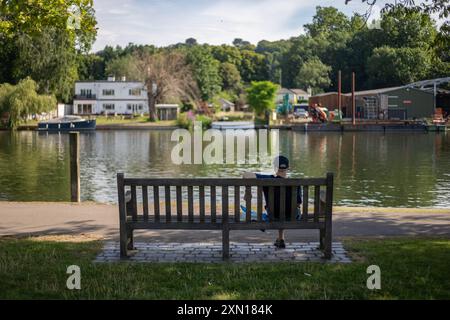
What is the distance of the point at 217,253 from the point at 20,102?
206ft

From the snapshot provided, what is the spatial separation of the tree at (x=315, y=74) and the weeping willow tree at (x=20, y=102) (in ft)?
184

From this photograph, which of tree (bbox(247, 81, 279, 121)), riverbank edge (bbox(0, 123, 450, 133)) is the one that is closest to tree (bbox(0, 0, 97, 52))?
riverbank edge (bbox(0, 123, 450, 133))

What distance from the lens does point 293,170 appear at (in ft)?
99.1

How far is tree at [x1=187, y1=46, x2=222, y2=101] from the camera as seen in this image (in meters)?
109

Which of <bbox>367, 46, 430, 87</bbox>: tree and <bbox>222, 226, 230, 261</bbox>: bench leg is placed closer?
<bbox>222, 226, 230, 261</bbox>: bench leg

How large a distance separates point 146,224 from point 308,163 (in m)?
26.5

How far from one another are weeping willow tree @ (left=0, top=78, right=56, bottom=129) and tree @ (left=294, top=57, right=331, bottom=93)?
56.1m

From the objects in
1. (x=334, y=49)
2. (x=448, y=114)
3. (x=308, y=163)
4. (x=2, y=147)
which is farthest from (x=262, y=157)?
(x=334, y=49)

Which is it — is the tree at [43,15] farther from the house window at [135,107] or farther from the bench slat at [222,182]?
the house window at [135,107]

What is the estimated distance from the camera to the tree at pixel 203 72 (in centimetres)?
10894

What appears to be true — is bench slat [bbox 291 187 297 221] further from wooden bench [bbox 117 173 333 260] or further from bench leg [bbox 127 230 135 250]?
bench leg [bbox 127 230 135 250]

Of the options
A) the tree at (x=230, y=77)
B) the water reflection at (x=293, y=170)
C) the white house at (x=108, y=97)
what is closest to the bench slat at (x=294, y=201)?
the water reflection at (x=293, y=170)

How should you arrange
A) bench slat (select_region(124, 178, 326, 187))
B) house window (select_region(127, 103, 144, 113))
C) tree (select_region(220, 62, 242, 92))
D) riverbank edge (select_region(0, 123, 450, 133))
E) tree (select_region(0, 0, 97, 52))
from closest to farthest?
bench slat (select_region(124, 178, 326, 187)) < tree (select_region(0, 0, 97, 52)) < riverbank edge (select_region(0, 123, 450, 133)) < house window (select_region(127, 103, 144, 113)) < tree (select_region(220, 62, 242, 92))

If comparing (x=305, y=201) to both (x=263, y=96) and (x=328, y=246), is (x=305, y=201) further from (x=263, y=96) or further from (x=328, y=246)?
(x=263, y=96)
